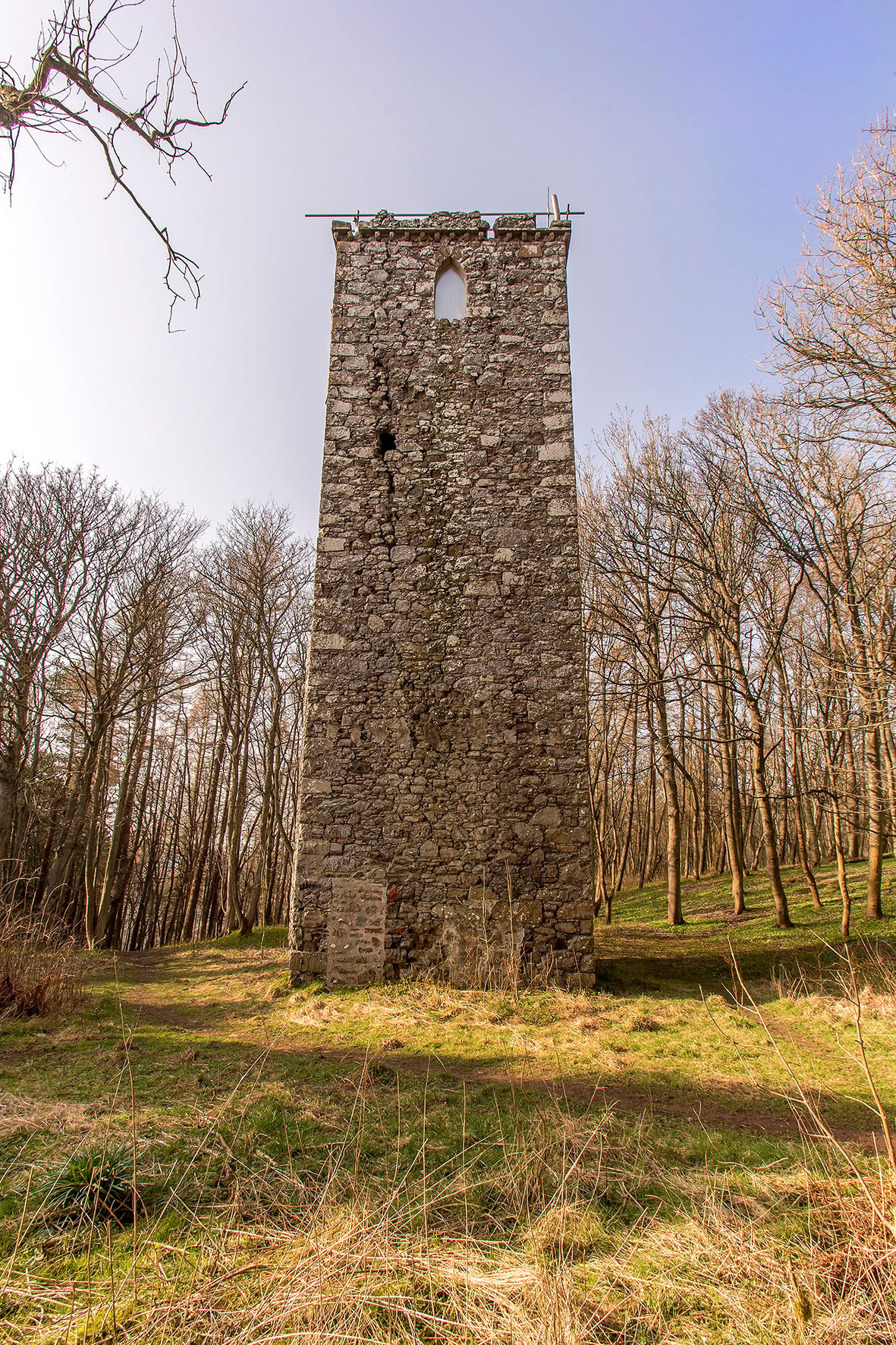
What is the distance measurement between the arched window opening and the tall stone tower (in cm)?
5

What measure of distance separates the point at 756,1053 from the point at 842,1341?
13.8 ft

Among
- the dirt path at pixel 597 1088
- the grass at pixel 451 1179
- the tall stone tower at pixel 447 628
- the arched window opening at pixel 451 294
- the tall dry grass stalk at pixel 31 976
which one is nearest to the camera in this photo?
the grass at pixel 451 1179

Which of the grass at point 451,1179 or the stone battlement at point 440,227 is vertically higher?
the stone battlement at point 440,227

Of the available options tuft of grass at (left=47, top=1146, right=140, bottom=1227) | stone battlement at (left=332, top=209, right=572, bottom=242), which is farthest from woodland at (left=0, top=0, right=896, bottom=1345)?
stone battlement at (left=332, top=209, right=572, bottom=242)

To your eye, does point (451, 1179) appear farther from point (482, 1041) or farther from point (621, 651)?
point (621, 651)

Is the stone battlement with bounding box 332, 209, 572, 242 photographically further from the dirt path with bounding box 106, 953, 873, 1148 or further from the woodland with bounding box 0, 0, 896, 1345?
the dirt path with bounding box 106, 953, 873, 1148

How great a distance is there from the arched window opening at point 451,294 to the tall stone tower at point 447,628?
5 cm

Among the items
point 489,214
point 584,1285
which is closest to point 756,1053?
point 584,1285

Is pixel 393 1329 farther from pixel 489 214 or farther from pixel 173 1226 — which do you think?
pixel 489 214

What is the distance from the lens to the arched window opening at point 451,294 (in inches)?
375

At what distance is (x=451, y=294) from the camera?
9617 millimetres

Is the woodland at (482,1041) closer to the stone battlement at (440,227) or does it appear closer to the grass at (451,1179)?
the grass at (451,1179)

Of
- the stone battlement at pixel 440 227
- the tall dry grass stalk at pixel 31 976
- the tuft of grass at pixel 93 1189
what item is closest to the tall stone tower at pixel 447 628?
the stone battlement at pixel 440 227

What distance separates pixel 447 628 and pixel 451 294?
17.1ft
